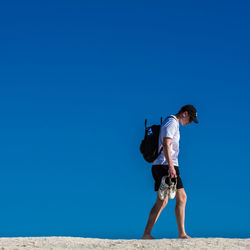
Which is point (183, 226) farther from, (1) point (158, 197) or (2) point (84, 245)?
(2) point (84, 245)

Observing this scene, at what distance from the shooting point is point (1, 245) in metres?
8.02

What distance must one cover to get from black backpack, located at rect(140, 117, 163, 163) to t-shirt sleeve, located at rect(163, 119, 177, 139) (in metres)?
0.29

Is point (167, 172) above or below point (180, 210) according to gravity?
above

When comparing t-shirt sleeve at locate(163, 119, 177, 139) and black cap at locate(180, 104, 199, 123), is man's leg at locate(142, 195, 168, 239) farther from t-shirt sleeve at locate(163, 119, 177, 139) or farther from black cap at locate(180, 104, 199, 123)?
black cap at locate(180, 104, 199, 123)

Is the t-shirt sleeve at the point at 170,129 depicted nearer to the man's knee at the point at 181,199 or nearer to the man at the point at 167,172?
the man at the point at 167,172

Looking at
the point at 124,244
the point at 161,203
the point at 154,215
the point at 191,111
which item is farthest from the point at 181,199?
the point at 191,111

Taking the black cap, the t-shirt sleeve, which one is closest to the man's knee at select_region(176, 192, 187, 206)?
the t-shirt sleeve

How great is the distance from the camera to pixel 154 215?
8.79 metres

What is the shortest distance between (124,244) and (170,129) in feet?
7.82

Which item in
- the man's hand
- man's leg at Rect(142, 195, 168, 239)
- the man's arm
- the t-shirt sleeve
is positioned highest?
the t-shirt sleeve

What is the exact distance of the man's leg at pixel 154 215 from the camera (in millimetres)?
8773

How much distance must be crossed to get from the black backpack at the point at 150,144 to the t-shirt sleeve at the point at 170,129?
0.29 meters

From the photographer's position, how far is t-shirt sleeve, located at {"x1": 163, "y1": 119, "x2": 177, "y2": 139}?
28.3 ft

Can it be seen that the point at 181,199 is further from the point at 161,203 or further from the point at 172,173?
the point at 172,173
